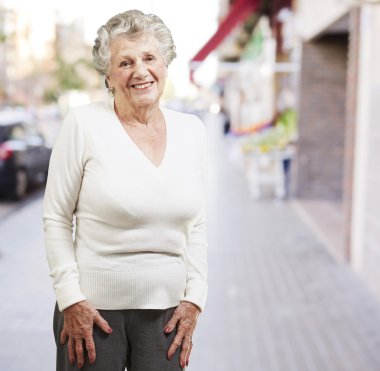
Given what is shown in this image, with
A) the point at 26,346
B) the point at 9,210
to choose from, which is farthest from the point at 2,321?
the point at 9,210

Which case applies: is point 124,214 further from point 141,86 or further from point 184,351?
point 184,351

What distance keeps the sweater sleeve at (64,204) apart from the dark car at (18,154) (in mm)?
11421

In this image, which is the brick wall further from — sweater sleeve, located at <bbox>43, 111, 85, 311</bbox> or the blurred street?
sweater sleeve, located at <bbox>43, 111, 85, 311</bbox>

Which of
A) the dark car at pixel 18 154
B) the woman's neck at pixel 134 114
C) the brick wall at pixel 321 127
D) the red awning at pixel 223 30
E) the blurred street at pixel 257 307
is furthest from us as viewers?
the dark car at pixel 18 154

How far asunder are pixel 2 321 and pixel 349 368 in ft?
8.71

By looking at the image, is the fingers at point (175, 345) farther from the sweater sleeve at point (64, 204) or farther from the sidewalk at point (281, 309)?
the sidewalk at point (281, 309)

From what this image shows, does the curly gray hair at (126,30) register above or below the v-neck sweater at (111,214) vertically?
A: above

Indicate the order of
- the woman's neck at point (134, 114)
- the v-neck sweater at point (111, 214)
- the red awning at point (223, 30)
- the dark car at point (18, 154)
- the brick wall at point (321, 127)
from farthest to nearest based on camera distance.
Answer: the dark car at point (18, 154), the brick wall at point (321, 127), the red awning at point (223, 30), the woman's neck at point (134, 114), the v-neck sweater at point (111, 214)

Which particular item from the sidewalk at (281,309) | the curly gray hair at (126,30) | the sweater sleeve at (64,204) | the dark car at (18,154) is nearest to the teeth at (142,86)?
the curly gray hair at (126,30)

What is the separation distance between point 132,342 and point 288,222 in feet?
27.7

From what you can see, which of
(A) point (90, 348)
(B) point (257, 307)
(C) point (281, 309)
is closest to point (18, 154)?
(B) point (257, 307)

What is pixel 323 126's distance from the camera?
1269 centimetres

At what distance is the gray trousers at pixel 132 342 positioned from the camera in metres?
2.19

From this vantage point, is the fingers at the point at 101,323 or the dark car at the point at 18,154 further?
the dark car at the point at 18,154
